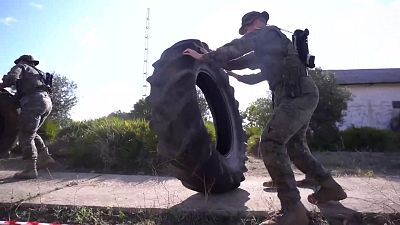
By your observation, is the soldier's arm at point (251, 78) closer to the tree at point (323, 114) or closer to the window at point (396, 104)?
→ the tree at point (323, 114)

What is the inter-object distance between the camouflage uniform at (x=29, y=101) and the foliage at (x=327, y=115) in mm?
11495

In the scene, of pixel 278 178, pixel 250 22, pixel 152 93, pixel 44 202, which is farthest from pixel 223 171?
pixel 44 202

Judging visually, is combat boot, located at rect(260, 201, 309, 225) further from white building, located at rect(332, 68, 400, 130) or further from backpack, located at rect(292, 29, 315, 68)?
white building, located at rect(332, 68, 400, 130)

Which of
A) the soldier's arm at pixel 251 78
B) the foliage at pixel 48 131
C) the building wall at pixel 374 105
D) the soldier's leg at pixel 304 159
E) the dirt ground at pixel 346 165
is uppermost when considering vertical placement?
the building wall at pixel 374 105

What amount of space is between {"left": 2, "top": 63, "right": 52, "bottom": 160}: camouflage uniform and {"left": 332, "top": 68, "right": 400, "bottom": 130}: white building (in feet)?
97.7

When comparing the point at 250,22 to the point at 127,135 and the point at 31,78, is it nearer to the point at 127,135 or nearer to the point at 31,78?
the point at 31,78

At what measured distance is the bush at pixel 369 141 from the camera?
15.3 m

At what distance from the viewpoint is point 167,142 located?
3441 millimetres

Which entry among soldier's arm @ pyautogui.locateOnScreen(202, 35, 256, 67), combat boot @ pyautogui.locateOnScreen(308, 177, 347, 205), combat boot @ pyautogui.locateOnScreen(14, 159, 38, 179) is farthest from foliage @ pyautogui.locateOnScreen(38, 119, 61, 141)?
combat boot @ pyautogui.locateOnScreen(308, 177, 347, 205)

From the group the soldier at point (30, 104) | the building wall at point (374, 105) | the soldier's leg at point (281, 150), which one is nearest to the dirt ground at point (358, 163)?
the soldier at point (30, 104)

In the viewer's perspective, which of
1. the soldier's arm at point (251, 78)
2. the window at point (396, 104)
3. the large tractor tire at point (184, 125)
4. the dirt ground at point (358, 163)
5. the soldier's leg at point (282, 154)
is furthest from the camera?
the window at point (396, 104)

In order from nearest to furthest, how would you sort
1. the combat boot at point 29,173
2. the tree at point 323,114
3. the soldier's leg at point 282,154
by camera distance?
the soldier's leg at point 282,154
the combat boot at point 29,173
the tree at point 323,114

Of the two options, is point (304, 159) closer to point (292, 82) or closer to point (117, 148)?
point (292, 82)

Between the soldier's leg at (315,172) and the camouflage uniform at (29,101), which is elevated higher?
the camouflage uniform at (29,101)
